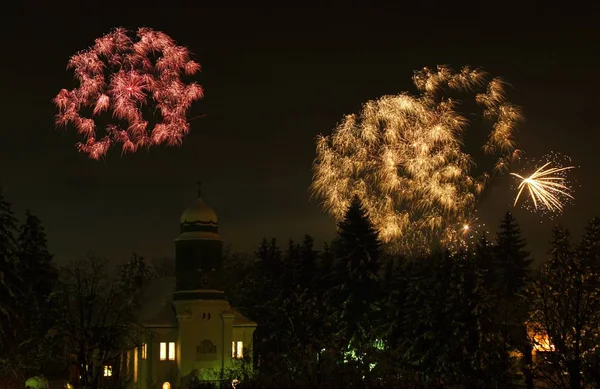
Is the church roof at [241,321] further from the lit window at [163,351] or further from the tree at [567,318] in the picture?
the tree at [567,318]

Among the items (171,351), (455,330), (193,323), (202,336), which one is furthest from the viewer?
(171,351)

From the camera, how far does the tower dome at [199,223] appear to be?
239 ft

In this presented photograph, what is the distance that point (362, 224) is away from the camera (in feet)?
232

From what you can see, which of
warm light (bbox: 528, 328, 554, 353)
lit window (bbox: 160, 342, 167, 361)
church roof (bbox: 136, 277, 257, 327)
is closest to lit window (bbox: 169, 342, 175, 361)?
lit window (bbox: 160, 342, 167, 361)

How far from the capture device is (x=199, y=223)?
241ft

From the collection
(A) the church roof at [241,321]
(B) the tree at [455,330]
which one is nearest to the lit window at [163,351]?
(A) the church roof at [241,321]

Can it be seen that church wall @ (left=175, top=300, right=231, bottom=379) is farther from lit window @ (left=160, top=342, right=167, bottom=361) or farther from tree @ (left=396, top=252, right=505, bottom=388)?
tree @ (left=396, top=252, right=505, bottom=388)

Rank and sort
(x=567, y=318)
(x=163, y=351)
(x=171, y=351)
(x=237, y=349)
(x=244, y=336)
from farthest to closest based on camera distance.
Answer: (x=244, y=336)
(x=237, y=349)
(x=171, y=351)
(x=163, y=351)
(x=567, y=318)

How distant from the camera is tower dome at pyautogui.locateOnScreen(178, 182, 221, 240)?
7294 centimetres

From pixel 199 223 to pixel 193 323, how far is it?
23.7 feet

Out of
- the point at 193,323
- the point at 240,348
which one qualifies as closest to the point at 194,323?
the point at 193,323

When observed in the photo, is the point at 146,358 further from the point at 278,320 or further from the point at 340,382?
the point at 340,382

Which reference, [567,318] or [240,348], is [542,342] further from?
[240,348]

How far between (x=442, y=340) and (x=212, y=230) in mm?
21151
